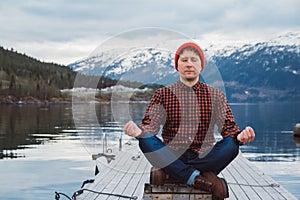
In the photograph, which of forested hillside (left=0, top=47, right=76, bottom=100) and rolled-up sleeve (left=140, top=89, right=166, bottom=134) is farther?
forested hillside (left=0, top=47, right=76, bottom=100)

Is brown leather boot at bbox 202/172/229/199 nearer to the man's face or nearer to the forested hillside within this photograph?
the man's face

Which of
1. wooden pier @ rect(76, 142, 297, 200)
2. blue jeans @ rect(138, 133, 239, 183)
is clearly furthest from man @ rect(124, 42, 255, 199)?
wooden pier @ rect(76, 142, 297, 200)

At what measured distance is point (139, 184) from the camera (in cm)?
1241

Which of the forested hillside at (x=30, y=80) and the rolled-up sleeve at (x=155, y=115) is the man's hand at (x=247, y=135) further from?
the forested hillside at (x=30, y=80)

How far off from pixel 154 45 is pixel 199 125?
115cm

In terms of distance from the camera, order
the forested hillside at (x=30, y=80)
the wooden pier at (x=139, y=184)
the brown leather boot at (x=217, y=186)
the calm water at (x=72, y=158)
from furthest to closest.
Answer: the forested hillside at (x=30, y=80) < the wooden pier at (x=139, y=184) < the calm water at (x=72, y=158) < the brown leather boot at (x=217, y=186)

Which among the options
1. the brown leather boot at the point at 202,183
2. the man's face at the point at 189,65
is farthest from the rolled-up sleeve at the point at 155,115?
the brown leather boot at the point at 202,183

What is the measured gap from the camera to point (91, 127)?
7230mm

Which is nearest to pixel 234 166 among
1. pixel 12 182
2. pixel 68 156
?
pixel 12 182

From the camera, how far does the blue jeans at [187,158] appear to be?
6.82 m

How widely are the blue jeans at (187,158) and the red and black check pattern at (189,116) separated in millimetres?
99

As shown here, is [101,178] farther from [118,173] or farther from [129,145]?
[129,145]

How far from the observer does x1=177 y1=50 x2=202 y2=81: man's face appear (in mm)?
6934

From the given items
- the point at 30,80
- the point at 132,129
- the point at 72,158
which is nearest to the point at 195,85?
the point at 132,129
